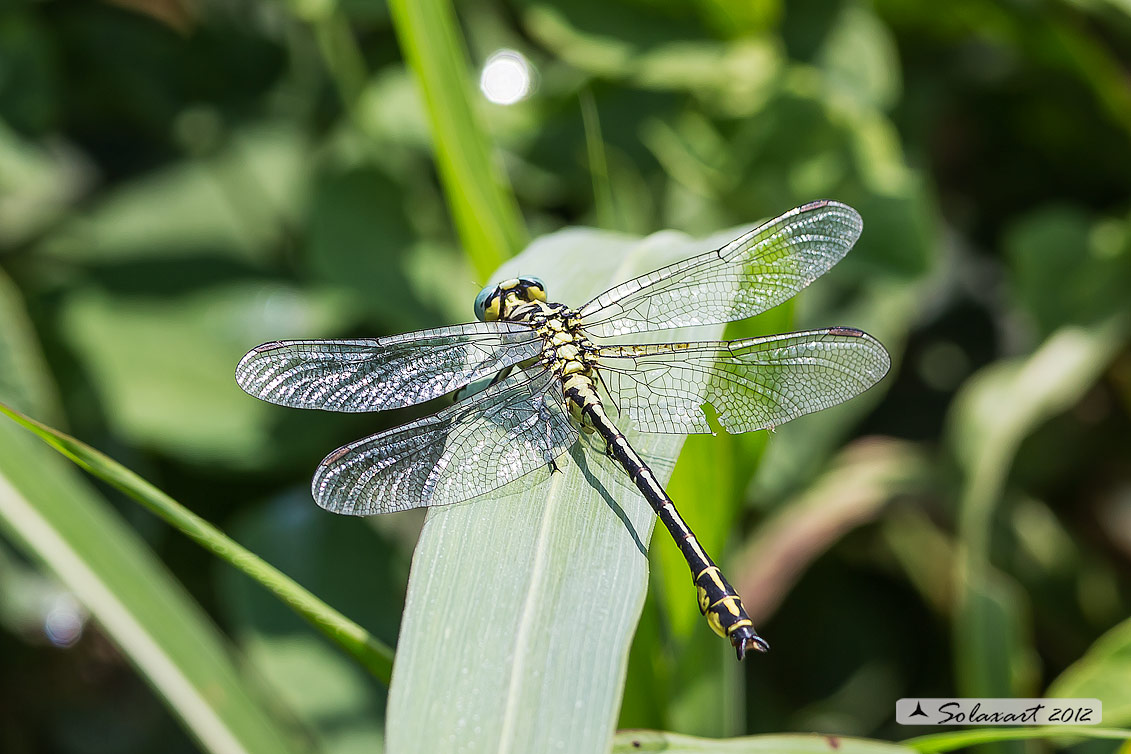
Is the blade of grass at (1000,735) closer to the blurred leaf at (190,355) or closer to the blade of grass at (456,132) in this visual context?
the blade of grass at (456,132)

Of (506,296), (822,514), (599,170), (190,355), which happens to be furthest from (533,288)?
(190,355)

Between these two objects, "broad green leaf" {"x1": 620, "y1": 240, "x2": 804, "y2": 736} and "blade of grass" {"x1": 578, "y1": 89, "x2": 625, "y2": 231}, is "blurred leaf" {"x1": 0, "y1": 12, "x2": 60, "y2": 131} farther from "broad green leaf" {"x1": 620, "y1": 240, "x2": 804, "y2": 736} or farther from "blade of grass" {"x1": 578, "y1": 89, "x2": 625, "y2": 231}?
"broad green leaf" {"x1": 620, "y1": 240, "x2": 804, "y2": 736}

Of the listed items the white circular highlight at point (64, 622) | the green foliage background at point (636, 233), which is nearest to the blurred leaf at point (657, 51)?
the green foliage background at point (636, 233)

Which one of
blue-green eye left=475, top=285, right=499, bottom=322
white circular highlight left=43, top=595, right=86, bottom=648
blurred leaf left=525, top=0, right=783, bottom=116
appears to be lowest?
white circular highlight left=43, top=595, right=86, bottom=648

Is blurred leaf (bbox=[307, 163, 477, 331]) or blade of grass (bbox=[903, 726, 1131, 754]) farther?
blurred leaf (bbox=[307, 163, 477, 331])

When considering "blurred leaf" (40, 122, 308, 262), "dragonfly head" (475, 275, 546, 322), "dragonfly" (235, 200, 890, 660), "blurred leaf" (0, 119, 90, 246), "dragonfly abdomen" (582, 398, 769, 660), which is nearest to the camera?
"dragonfly abdomen" (582, 398, 769, 660)

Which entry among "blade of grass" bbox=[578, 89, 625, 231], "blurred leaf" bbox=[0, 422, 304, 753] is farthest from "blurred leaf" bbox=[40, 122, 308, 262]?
"blurred leaf" bbox=[0, 422, 304, 753]
